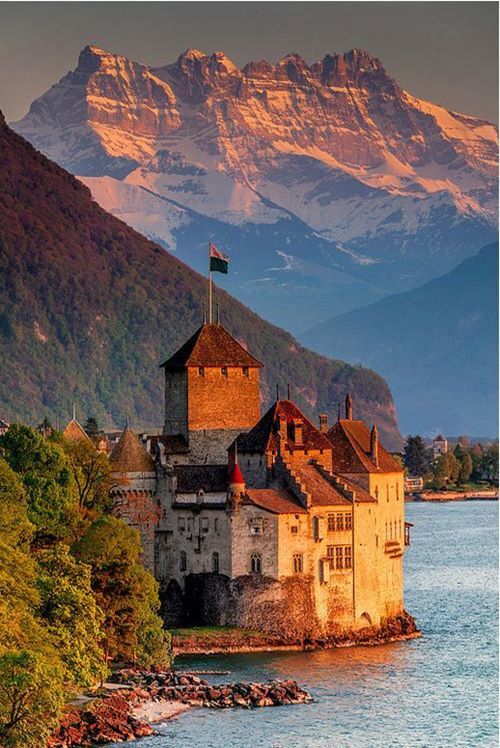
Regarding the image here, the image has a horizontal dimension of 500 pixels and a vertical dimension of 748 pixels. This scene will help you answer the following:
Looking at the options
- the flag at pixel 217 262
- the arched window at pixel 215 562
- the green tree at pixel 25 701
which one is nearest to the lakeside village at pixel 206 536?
the arched window at pixel 215 562

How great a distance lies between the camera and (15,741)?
3125 inches

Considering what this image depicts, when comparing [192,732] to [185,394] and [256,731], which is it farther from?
[185,394]

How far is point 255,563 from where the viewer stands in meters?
110

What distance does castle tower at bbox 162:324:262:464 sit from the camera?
122m

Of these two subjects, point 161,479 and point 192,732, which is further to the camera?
point 161,479

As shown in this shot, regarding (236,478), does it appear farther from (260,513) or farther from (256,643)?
(256,643)

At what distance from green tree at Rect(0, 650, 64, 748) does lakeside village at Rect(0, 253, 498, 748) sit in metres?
9.45

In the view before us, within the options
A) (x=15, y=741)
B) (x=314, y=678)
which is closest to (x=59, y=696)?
(x=15, y=741)

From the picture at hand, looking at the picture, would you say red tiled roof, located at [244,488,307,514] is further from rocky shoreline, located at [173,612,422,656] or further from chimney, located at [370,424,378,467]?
chimney, located at [370,424,378,467]

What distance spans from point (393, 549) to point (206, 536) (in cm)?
1218

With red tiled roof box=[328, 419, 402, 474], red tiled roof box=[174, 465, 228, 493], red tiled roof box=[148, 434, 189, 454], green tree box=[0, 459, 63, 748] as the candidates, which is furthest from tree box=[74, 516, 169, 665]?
red tiled roof box=[328, 419, 402, 474]

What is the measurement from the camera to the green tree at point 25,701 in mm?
79188

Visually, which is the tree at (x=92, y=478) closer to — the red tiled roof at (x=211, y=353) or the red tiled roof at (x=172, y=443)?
the red tiled roof at (x=172, y=443)

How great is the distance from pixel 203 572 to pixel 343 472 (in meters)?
10.1
